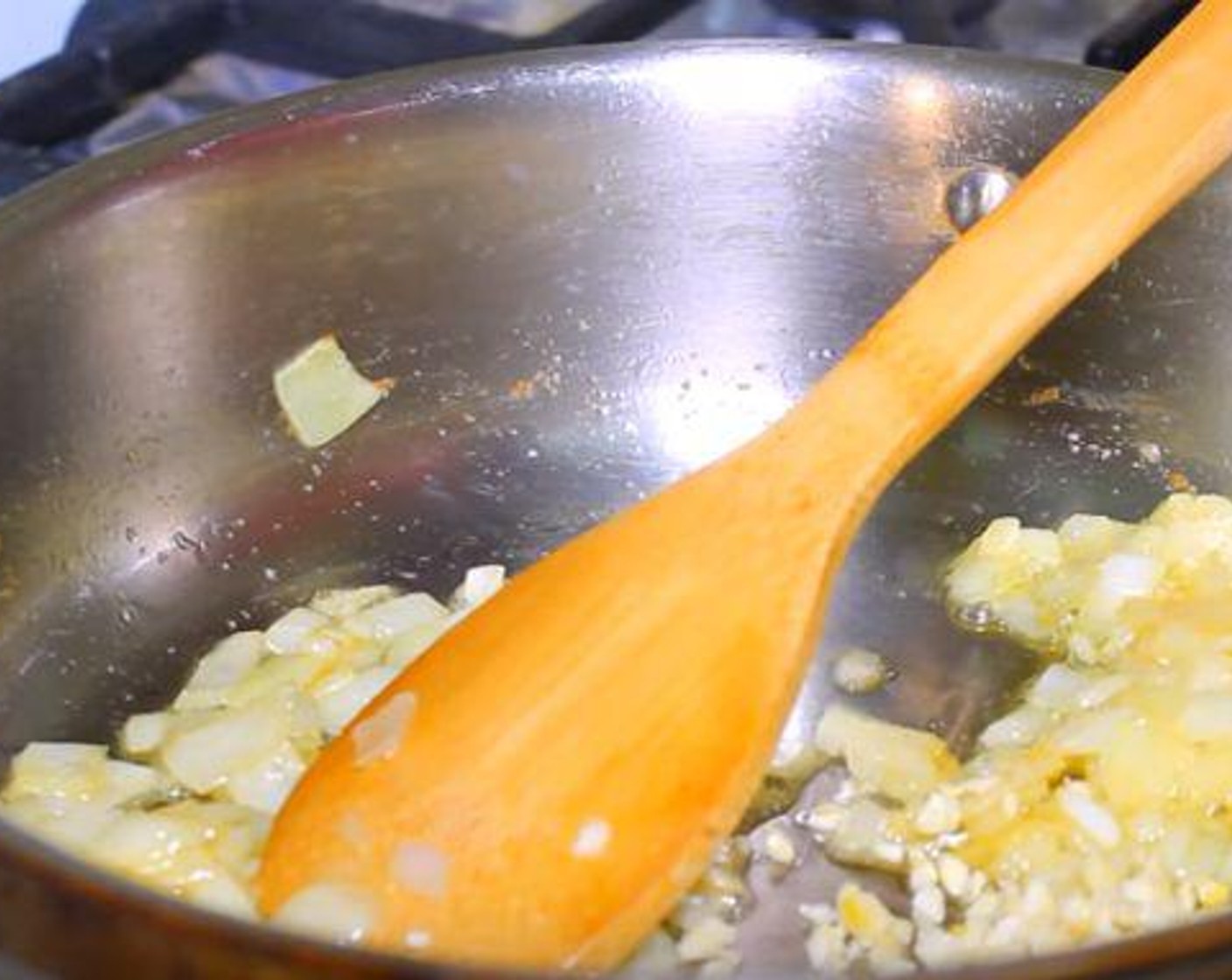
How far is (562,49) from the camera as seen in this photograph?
111 centimetres

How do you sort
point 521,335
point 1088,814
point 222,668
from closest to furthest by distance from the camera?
1. point 1088,814
2. point 222,668
3. point 521,335

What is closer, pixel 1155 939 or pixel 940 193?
pixel 1155 939

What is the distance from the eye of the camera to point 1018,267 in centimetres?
91

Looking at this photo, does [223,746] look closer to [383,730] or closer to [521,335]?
[383,730]

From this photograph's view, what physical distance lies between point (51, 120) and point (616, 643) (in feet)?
2.14

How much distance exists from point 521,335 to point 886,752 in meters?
0.32

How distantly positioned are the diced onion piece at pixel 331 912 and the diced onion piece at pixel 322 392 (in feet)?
1.21

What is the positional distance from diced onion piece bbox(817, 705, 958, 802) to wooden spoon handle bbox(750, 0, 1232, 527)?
0.14 m

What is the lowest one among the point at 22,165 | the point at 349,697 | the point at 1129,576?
the point at 1129,576

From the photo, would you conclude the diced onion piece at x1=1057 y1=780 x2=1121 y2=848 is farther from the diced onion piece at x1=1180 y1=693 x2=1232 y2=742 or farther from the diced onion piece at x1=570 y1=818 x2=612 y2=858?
the diced onion piece at x1=570 y1=818 x2=612 y2=858

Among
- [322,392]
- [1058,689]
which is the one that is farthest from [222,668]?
[1058,689]

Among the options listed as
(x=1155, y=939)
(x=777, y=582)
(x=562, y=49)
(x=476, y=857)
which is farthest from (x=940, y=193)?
(x=1155, y=939)

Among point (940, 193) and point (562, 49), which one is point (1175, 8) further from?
point (562, 49)

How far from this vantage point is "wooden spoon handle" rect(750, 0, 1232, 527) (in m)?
0.89
